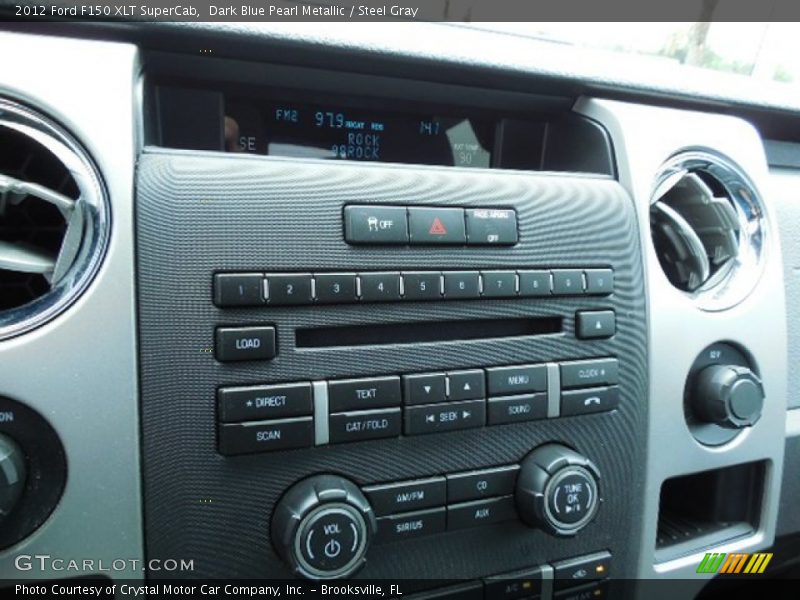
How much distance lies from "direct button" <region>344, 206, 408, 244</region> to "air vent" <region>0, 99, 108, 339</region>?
0.23m

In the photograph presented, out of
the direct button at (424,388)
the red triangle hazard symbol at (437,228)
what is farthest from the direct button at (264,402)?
the red triangle hazard symbol at (437,228)

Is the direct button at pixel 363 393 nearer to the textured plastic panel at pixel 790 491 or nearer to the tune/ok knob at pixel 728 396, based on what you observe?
the tune/ok knob at pixel 728 396

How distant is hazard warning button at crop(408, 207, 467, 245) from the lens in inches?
25.1

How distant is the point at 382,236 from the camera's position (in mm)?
623

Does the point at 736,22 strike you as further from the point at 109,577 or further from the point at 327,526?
the point at 109,577

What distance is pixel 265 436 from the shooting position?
58 centimetres

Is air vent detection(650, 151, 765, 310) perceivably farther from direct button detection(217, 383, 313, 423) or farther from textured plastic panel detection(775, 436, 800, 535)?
direct button detection(217, 383, 313, 423)

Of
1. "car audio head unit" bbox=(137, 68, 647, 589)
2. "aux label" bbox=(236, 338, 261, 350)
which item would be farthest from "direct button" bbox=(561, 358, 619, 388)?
"aux label" bbox=(236, 338, 261, 350)

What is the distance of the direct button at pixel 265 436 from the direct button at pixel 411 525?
13 cm

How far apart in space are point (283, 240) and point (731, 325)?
A: 624mm

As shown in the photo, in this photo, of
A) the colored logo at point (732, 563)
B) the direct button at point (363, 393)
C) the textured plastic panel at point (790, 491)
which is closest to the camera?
the direct button at point (363, 393)

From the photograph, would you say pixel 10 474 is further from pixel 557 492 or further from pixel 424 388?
pixel 557 492

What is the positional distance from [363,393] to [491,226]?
24 cm

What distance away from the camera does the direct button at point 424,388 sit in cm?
63
